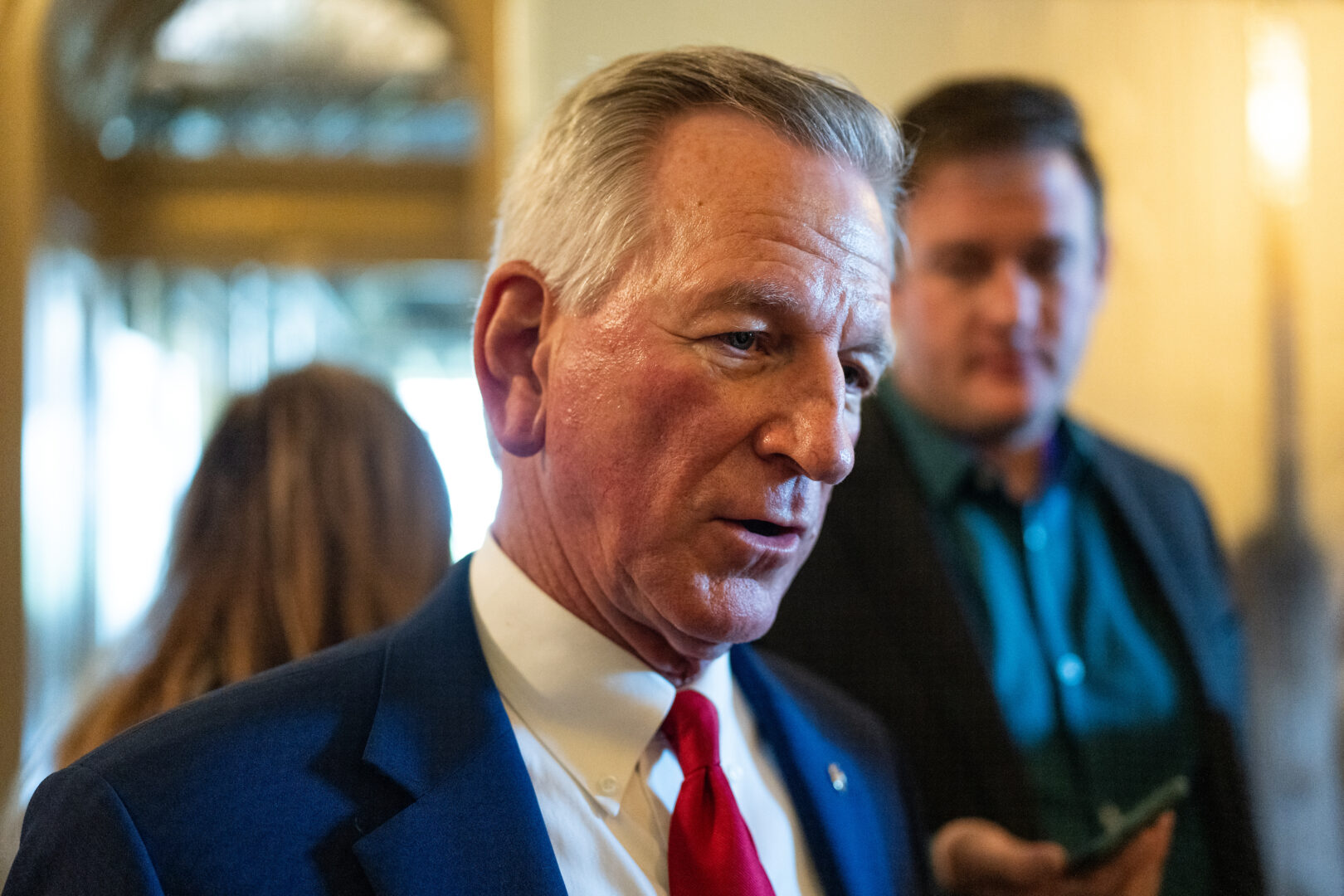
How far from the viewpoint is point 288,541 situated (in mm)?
1510

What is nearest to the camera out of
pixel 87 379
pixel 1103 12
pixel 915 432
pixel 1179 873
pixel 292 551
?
pixel 292 551

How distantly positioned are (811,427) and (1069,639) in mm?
1062

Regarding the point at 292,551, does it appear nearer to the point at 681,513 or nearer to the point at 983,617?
the point at 681,513

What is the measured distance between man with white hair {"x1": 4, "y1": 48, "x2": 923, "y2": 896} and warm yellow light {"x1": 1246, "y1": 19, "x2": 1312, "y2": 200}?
1.54 m

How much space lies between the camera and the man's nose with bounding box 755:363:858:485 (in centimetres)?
94

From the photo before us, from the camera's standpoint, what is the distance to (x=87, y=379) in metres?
2.70

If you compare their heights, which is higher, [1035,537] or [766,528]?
[766,528]

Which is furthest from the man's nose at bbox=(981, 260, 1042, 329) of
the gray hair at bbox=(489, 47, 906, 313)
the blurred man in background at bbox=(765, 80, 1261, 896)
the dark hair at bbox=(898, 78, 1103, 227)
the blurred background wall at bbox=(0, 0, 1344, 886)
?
the gray hair at bbox=(489, 47, 906, 313)

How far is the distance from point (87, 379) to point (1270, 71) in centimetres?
286

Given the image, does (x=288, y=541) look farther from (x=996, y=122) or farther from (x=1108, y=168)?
(x=1108, y=168)

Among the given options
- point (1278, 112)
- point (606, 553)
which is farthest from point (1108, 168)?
point (606, 553)

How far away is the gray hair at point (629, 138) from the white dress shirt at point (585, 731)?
12.7 inches

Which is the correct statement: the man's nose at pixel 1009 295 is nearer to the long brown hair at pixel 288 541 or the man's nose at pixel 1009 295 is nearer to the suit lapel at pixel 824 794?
the suit lapel at pixel 824 794

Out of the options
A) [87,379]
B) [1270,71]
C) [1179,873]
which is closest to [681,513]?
[1179,873]
